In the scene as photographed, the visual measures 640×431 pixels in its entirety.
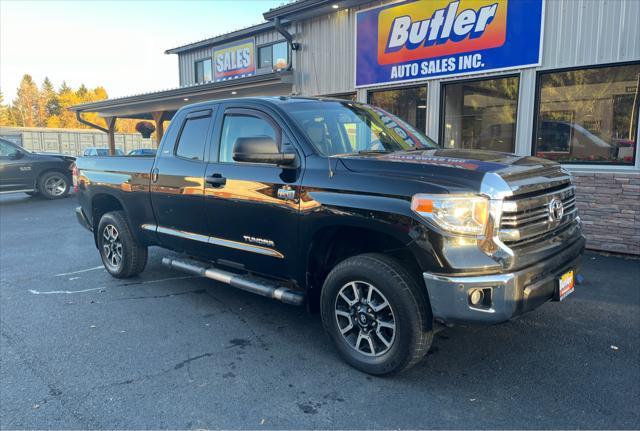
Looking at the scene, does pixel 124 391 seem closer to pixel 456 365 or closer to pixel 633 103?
pixel 456 365

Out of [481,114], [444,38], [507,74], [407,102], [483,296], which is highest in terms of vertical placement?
[444,38]

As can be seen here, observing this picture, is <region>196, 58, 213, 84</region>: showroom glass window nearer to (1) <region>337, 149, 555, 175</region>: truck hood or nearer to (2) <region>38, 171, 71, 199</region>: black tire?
(2) <region>38, 171, 71, 199</region>: black tire

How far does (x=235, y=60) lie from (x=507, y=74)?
38.7 ft

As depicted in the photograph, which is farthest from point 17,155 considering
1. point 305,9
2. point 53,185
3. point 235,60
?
point 305,9

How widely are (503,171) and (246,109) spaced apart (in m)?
2.36

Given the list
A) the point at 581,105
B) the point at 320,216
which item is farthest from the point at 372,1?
the point at 320,216

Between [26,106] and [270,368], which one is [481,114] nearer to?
[270,368]

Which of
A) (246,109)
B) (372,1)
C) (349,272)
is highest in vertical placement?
(372,1)

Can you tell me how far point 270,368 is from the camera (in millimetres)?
3506

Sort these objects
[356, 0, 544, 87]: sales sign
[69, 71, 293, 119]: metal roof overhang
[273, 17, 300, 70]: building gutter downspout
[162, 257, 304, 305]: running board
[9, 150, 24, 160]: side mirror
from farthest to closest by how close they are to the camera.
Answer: [9, 150, 24, 160]: side mirror
[69, 71, 293, 119]: metal roof overhang
[273, 17, 300, 70]: building gutter downspout
[356, 0, 544, 87]: sales sign
[162, 257, 304, 305]: running board

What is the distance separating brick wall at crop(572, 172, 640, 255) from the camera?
6547 mm

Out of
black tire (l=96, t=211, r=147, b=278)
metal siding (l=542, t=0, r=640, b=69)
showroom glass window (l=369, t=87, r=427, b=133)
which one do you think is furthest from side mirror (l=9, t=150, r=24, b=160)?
metal siding (l=542, t=0, r=640, b=69)

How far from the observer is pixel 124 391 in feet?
10.4

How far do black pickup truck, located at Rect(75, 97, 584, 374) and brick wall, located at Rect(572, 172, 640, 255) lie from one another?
3.57m
